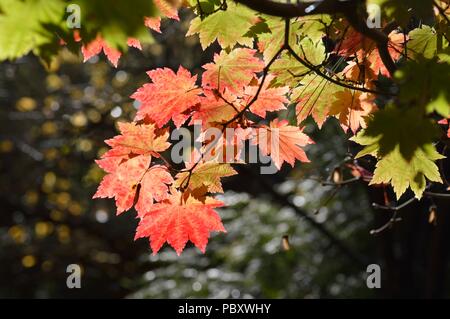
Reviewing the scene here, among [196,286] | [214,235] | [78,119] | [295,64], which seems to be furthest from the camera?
[78,119]

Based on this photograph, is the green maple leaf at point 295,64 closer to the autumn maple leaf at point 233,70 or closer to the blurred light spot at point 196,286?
the autumn maple leaf at point 233,70

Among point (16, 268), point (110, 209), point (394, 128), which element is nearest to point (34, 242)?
point (16, 268)

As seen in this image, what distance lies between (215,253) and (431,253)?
195 centimetres

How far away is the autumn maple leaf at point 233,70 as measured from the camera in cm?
154

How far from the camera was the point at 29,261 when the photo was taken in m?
7.52

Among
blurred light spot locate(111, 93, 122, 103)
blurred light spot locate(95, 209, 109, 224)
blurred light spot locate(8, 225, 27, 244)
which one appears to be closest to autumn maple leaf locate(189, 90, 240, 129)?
blurred light spot locate(111, 93, 122, 103)

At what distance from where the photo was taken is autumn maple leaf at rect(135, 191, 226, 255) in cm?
156

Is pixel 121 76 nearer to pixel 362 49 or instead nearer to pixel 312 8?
pixel 362 49

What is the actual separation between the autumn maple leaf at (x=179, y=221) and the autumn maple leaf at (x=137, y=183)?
0.10 ft

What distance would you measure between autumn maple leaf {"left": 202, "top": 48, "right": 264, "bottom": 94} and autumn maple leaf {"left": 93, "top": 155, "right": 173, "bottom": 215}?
0.96 feet

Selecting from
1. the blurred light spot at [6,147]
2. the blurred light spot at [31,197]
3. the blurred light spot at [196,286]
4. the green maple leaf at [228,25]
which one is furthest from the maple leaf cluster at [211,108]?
the blurred light spot at [6,147]

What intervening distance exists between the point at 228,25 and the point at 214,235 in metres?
4.24

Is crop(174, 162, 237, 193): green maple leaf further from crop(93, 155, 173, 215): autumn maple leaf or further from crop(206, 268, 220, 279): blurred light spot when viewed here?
crop(206, 268, 220, 279): blurred light spot
